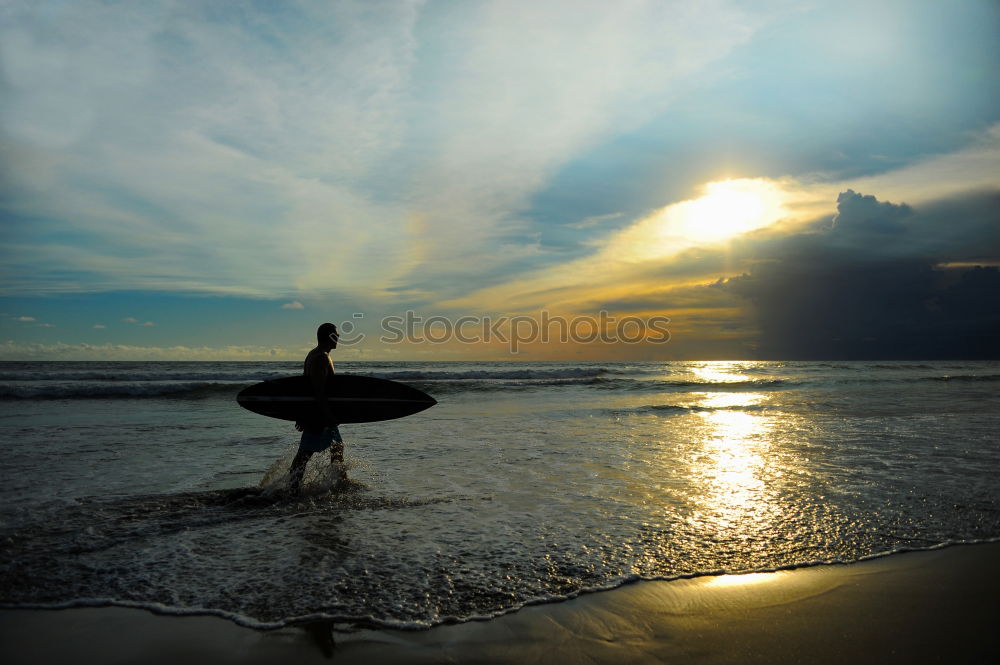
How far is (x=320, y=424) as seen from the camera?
6668 mm

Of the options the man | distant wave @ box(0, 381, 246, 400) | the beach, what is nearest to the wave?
the beach

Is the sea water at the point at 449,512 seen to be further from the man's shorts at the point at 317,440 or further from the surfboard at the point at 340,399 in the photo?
the surfboard at the point at 340,399

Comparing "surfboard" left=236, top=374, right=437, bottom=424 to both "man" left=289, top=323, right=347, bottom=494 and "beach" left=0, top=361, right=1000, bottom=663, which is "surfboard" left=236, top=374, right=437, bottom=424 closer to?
"man" left=289, top=323, right=347, bottom=494

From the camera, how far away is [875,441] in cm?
1002

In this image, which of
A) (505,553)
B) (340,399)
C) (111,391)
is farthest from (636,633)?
(111,391)

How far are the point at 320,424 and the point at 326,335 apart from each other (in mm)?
1121

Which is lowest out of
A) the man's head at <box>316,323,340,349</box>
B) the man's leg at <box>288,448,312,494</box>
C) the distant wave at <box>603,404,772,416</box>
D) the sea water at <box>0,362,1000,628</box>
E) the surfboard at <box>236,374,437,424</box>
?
the distant wave at <box>603,404,772,416</box>

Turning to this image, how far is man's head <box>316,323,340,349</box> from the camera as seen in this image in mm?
6719

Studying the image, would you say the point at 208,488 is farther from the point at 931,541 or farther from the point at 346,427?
the point at 931,541

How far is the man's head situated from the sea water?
64.8 inches

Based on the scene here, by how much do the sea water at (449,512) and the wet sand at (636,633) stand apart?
0.19 metres

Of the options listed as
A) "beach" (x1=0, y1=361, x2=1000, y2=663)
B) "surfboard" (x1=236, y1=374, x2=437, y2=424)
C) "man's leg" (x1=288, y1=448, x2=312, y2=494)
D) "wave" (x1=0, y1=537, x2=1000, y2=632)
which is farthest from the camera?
"surfboard" (x1=236, y1=374, x2=437, y2=424)

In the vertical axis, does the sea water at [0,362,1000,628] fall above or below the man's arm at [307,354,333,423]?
below

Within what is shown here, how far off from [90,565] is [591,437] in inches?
340
